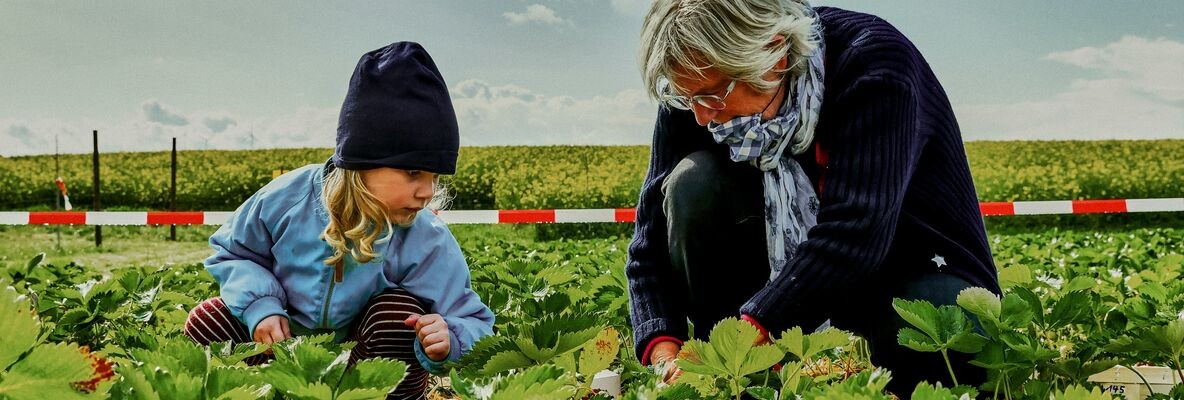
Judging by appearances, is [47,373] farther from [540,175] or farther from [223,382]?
[540,175]

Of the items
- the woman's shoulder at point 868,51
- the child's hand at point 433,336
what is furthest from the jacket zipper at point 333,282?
the woman's shoulder at point 868,51

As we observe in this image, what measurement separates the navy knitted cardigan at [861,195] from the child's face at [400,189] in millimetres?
499

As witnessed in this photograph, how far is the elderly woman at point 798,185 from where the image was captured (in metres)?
1.68

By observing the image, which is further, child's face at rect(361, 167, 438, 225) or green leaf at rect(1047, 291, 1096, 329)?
child's face at rect(361, 167, 438, 225)

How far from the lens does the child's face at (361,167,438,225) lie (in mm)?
2018

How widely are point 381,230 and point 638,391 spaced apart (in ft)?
4.16

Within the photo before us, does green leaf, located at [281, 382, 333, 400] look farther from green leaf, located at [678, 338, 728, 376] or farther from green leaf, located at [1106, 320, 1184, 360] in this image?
green leaf, located at [1106, 320, 1184, 360]

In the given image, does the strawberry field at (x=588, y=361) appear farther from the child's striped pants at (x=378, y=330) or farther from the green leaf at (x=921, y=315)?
the child's striped pants at (x=378, y=330)

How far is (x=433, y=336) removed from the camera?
1.83 metres

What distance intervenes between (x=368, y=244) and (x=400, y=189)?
142 millimetres

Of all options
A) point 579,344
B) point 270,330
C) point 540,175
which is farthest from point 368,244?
point 540,175

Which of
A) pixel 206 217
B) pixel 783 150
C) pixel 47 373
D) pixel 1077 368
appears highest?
pixel 783 150

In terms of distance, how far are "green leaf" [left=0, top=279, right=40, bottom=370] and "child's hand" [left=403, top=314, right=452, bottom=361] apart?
1167 mm

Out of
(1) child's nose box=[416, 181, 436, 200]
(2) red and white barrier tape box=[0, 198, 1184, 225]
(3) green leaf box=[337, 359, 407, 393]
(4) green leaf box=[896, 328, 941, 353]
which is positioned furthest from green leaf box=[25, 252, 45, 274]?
(2) red and white barrier tape box=[0, 198, 1184, 225]
